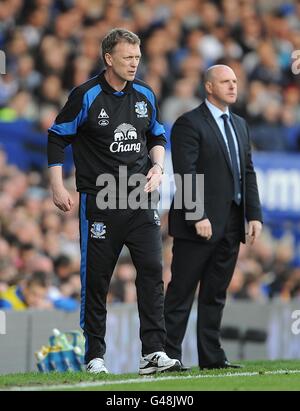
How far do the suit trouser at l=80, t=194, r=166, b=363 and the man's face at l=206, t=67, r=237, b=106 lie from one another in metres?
1.15

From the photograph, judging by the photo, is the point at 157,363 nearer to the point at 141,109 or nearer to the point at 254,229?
the point at 254,229

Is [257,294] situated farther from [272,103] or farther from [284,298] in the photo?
[272,103]

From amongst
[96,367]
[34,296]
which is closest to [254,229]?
[96,367]

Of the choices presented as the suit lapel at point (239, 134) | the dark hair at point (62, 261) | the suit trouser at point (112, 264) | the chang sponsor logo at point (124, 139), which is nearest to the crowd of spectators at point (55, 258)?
the dark hair at point (62, 261)

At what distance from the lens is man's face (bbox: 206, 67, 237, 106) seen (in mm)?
9016

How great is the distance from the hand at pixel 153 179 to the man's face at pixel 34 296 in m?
4.51

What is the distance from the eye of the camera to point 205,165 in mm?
9000

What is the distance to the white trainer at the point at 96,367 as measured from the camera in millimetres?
8359

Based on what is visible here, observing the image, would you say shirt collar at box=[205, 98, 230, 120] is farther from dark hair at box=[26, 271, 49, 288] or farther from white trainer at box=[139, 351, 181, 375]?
dark hair at box=[26, 271, 49, 288]

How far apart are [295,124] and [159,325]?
10249 millimetres

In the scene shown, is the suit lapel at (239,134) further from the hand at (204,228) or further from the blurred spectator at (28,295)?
the blurred spectator at (28,295)

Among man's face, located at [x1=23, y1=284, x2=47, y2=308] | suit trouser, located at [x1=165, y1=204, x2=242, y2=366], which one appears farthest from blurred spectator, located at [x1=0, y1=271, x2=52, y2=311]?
suit trouser, located at [x1=165, y1=204, x2=242, y2=366]

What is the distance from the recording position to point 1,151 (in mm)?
14789
